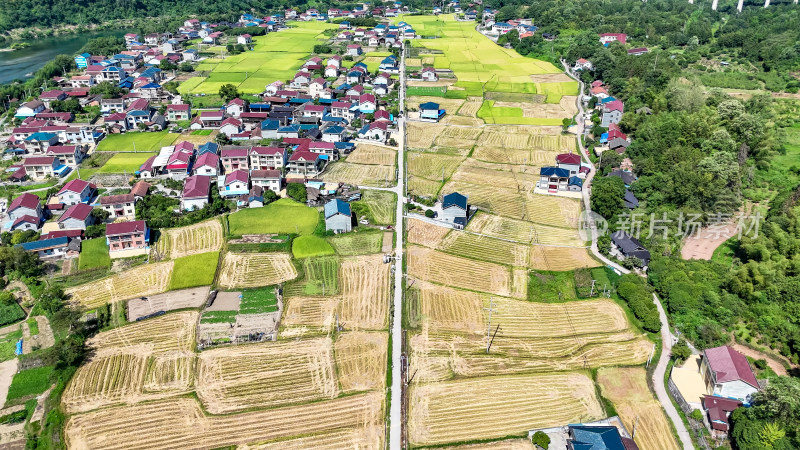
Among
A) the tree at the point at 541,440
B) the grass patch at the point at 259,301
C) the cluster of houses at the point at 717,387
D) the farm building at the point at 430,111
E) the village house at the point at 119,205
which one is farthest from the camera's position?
the farm building at the point at 430,111

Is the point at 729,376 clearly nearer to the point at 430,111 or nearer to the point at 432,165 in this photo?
the point at 432,165

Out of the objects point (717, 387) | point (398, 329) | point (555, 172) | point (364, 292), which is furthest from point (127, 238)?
point (717, 387)

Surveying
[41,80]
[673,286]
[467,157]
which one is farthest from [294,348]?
[41,80]

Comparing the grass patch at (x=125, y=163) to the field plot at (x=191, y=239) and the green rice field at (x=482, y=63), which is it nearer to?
the field plot at (x=191, y=239)

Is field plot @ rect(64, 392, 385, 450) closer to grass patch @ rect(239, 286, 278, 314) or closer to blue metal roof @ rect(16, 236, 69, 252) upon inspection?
grass patch @ rect(239, 286, 278, 314)

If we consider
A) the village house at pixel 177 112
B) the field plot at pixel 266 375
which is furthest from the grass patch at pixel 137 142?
the field plot at pixel 266 375

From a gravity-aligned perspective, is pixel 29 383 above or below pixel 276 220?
below

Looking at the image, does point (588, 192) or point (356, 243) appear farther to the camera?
point (588, 192)
